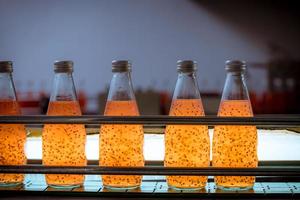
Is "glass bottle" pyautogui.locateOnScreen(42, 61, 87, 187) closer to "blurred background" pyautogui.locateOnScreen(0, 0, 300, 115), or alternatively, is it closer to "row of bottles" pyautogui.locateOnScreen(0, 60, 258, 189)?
"row of bottles" pyautogui.locateOnScreen(0, 60, 258, 189)

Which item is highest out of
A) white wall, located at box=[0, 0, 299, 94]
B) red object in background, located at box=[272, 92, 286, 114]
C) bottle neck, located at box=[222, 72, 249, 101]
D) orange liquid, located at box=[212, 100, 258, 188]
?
white wall, located at box=[0, 0, 299, 94]

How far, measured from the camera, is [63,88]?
69 cm

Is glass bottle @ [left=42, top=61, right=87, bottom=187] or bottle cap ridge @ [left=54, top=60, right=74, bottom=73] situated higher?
bottle cap ridge @ [left=54, top=60, right=74, bottom=73]

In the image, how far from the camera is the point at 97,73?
124 inches

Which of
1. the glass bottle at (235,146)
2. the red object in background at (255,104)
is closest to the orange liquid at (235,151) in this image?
the glass bottle at (235,146)

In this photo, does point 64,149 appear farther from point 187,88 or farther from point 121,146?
point 187,88

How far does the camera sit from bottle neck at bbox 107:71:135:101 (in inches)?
26.8

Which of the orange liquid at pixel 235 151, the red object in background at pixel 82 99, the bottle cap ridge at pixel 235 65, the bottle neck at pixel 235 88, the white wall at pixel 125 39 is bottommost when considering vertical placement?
the red object in background at pixel 82 99

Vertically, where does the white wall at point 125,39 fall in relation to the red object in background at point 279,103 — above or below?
above

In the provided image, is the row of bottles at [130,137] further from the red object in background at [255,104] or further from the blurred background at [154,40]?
the blurred background at [154,40]

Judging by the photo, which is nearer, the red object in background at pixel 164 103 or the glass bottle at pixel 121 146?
the glass bottle at pixel 121 146

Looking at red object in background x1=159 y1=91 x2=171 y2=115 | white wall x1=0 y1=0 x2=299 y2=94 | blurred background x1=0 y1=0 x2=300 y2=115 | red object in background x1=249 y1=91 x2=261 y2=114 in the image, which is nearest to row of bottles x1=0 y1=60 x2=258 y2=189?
red object in background x1=159 y1=91 x2=171 y2=115

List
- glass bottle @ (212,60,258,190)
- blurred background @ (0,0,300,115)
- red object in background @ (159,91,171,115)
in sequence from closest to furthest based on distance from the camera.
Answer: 1. glass bottle @ (212,60,258,190)
2. red object in background @ (159,91,171,115)
3. blurred background @ (0,0,300,115)

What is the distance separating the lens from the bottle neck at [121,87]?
68 centimetres
